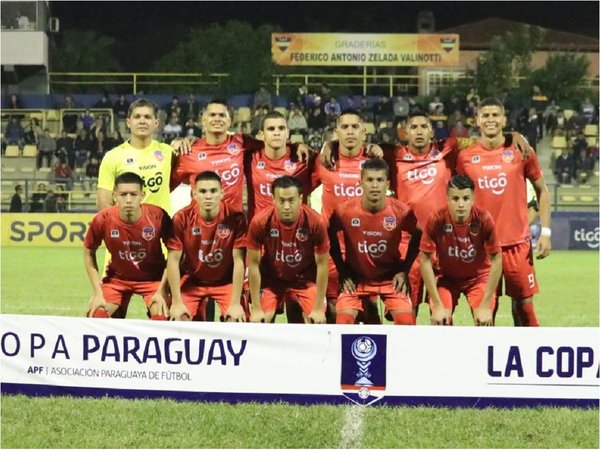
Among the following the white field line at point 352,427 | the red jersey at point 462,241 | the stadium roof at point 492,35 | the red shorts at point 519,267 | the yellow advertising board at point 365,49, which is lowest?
the white field line at point 352,427

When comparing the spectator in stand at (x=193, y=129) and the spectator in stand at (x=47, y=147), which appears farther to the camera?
the spectator in stand at (x=47, y=147)

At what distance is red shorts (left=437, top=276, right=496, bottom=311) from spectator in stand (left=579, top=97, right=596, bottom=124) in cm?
2551

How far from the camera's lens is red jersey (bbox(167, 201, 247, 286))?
7461 mm

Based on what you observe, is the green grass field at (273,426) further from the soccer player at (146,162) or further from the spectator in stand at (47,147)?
the spectator in stand at (47,147)

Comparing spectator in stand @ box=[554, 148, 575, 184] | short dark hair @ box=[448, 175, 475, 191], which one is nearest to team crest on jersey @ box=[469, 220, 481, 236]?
short dark hair @ box=[448, 175, 475, 191]

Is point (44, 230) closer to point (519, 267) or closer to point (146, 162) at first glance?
point (146, 162)

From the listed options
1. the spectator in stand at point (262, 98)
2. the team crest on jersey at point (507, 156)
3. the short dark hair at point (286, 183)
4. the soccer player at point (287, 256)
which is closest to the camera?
the short dark hair at point (286, 183)

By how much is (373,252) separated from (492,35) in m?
54.8

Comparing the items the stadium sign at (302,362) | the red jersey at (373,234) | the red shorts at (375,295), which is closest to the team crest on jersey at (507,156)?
the red jersey at (373,234)

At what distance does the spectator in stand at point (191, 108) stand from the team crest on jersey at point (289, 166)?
2339 cm

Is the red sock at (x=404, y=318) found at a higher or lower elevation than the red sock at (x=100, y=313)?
lower

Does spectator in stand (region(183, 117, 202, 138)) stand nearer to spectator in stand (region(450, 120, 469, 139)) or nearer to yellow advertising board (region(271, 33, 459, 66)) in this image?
spectator in stand (region(450, 120, 469, 139))

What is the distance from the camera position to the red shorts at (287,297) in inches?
295

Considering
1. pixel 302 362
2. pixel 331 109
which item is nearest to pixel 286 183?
pixel 302 362
